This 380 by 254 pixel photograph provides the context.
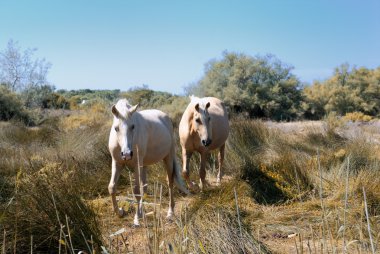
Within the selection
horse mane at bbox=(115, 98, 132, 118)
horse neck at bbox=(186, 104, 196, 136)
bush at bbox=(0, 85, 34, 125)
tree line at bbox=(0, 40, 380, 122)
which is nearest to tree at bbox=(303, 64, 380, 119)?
tree line at bbox=(0, 40, 380, 122)

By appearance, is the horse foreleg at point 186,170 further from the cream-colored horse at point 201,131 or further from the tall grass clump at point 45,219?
the tall grass clump at point 45,219

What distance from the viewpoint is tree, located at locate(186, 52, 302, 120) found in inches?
892

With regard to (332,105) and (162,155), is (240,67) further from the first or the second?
(162,155)

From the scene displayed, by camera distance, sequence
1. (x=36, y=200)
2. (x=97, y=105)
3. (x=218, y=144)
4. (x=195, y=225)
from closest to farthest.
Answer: (x=36, y=200)
(x=195, y=225)
(x=218, y=144)
(x=97, y=105)

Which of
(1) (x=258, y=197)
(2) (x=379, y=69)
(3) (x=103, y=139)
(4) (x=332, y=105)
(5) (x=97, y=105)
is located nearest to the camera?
(1) (x=258, y=197)

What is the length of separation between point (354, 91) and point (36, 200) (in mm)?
30280

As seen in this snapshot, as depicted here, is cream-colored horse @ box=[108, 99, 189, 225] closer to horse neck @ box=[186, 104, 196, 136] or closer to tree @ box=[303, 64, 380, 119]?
horse neck @ box=[186, 104, 196, 136]

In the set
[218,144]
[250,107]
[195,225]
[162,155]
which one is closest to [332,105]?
[250,107]

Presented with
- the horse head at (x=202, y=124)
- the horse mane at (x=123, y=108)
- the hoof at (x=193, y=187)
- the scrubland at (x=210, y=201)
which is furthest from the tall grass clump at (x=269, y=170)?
the horse mane at (x=123, y=108)

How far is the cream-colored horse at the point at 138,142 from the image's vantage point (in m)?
5.05

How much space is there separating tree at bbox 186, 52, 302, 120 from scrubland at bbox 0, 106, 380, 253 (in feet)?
33.0

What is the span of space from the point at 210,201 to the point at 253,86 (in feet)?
62.4

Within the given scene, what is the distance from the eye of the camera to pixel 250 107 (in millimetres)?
22891

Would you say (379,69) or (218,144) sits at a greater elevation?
(379,69)
